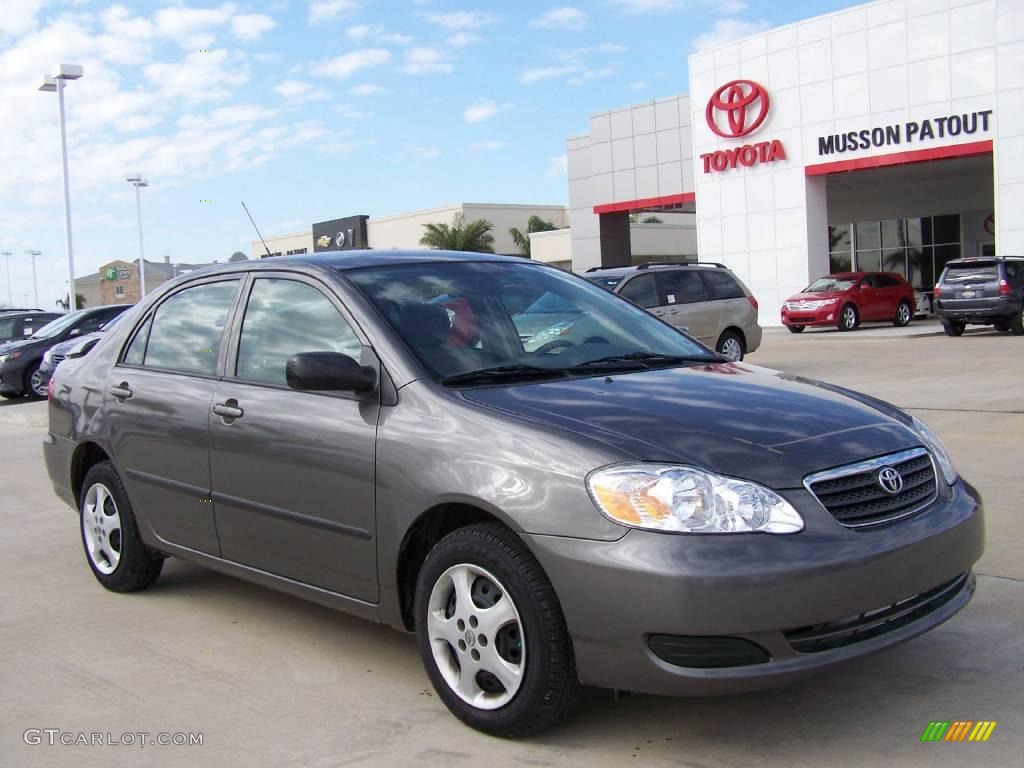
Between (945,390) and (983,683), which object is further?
(945,390)

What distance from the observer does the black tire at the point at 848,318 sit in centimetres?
2768

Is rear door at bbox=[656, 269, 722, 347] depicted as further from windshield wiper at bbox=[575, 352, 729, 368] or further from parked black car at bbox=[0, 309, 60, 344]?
parked black car at bbox=[0, 309, 60, 344]

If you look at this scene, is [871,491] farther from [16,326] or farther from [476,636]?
[16,326]

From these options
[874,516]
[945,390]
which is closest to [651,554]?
[874,516]

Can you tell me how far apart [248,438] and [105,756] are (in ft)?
4.45

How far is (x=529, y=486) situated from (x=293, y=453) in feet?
4.05

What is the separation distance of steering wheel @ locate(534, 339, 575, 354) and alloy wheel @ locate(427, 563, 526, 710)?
1.11 metres

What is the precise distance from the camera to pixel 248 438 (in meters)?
4.58

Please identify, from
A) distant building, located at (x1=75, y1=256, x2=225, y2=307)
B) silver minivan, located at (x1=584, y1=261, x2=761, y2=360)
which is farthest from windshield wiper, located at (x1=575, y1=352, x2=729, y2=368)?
distant building, located at (x1=75, y1=256, x2=225, y2=307)

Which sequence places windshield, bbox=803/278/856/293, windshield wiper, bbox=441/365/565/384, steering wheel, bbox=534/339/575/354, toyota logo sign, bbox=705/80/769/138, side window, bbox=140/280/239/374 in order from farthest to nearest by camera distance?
toyota logo sign, bbox=705/80/769/138
windshield, bbox=803/278/856/293
side window, bbox=140/280/239/374
steering wheel, bbox=534/339/575/354
windshield wiper, bbox=441/365/565/384

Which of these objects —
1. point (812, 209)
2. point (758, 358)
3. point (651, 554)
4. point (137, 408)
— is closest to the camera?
point (651, 554)

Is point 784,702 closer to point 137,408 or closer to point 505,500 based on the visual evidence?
point 505,500

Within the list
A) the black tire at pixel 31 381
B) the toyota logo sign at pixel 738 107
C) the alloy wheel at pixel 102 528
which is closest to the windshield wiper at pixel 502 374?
the alloy wheel at pixel 102 528

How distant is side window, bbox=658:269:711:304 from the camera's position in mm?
16922
